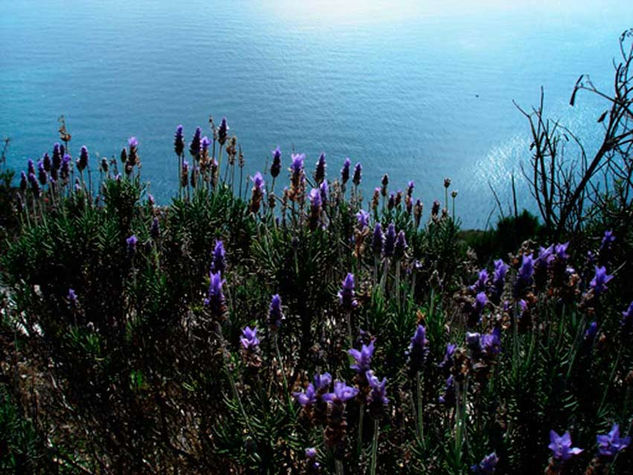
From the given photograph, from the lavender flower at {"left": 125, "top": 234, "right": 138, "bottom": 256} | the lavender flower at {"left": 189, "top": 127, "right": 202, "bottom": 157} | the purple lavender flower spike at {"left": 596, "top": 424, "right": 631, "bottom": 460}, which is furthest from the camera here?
the lavender flower at {"left": 189, "top": 127, "right": 202, "bottom": 157}

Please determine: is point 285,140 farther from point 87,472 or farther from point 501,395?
point 501,395

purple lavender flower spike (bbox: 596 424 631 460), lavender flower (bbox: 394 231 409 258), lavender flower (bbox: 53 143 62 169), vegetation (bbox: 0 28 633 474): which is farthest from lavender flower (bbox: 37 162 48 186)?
purple lavender flower spike (bbox: 596 424 631 460)

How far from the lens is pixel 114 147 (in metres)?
5.90

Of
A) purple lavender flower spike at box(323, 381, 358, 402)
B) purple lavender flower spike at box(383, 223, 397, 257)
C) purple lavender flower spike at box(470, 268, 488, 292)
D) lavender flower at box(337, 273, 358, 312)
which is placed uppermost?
purple lavender flower spike at box(383, 223, 397, 257)

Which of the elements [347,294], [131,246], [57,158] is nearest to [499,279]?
[347,294]

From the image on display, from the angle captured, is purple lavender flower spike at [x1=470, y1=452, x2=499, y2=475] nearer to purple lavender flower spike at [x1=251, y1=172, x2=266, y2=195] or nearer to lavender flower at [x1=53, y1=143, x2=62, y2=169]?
purple lavender flower spike at [x1=251, y1=172, x2=266, y2=195]

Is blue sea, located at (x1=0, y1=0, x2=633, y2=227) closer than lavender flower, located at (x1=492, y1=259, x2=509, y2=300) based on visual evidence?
No

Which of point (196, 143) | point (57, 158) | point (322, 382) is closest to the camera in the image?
point (322, 382)

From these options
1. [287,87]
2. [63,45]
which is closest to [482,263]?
[287,87]

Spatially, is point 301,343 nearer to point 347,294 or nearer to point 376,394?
point 347,294

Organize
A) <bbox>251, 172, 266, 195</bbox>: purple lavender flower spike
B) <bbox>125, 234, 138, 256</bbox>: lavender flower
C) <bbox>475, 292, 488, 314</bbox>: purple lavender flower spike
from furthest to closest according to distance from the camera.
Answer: <bbox>125, 234, 138, 256</bbox>: lavender flower, <bbox>251, 172, 266, 195</bbox>: purple lavender flower spike, <bbox>475, 292, 488, 314</bbox>: purple lavender flower spike

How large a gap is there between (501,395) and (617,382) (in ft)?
2.28

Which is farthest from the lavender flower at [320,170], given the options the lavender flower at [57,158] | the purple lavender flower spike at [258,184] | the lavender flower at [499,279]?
the lavender flower at [57,158]

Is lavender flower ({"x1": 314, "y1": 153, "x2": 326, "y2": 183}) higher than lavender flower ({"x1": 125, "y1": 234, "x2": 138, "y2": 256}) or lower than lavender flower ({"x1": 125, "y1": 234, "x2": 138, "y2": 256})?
higher
